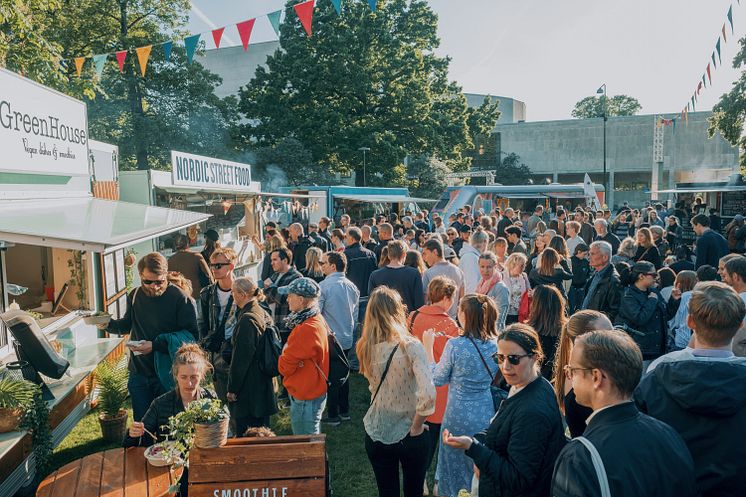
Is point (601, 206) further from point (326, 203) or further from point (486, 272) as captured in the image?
point (486, 272)

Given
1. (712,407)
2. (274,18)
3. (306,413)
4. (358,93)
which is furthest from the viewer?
(358,93)

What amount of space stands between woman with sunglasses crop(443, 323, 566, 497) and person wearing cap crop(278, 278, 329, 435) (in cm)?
171

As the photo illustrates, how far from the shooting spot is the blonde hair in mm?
3521

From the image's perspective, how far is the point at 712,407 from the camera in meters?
2.38

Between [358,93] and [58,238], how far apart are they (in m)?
29.2

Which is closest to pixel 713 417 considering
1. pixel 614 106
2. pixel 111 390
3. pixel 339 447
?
pixel 339 447

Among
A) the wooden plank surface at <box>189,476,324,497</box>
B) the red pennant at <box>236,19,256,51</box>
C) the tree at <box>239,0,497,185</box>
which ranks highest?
the tree at <box>239,0,497,185</box>

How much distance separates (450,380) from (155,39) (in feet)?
98.2

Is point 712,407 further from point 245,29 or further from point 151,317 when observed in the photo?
point 245,29

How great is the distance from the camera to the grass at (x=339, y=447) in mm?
4617

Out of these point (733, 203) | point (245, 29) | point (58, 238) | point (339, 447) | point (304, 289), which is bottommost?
point (339, 447)

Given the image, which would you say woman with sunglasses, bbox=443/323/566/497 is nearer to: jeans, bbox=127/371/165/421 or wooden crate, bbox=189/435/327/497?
wooden crate, bbox=189/435/327/497

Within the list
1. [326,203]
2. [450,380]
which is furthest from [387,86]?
[450,380]

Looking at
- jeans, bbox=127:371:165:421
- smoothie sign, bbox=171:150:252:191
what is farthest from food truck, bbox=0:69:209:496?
smoothie sign, bbox=171:150:252:191
